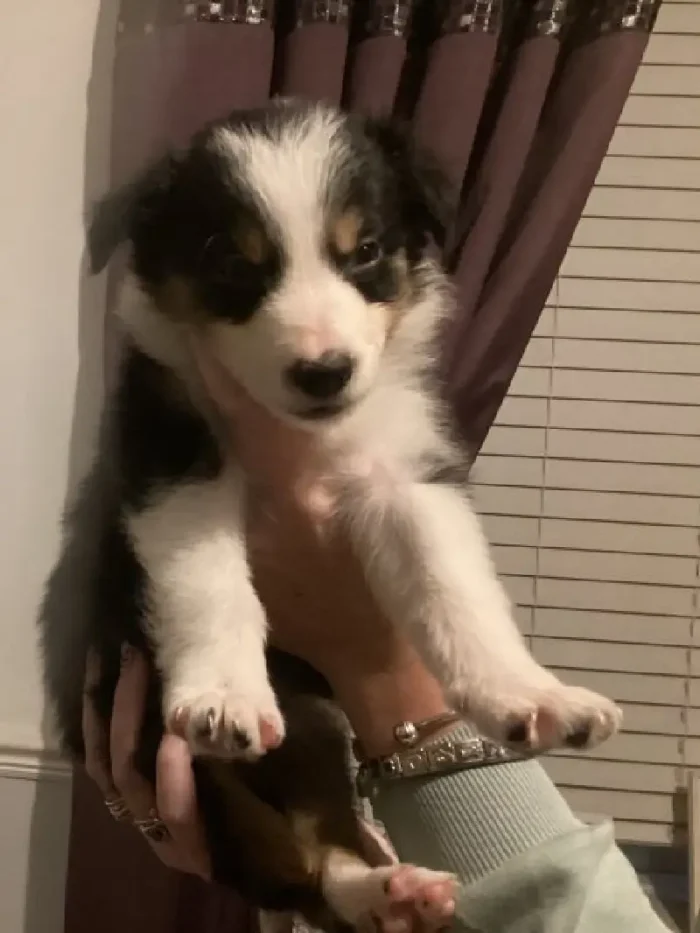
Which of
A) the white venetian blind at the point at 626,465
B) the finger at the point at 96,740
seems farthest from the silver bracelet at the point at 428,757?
the white venetian blind at the point at 626,465

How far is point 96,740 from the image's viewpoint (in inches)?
56.0

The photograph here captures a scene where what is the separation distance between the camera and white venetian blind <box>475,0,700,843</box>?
2381mm

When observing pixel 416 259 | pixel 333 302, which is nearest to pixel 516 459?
pixel 416 259

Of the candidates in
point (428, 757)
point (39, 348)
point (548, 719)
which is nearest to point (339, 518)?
point (428, 757)

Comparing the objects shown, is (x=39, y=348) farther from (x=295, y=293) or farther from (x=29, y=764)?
(x=295, y=293)

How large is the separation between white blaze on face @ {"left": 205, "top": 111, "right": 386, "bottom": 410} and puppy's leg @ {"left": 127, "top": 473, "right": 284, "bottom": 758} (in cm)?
22

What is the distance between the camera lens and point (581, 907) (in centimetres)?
103

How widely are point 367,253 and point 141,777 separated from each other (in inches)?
32.1

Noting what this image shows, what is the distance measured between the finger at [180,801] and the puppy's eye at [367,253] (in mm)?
661

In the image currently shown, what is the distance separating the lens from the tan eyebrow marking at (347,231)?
1198mm

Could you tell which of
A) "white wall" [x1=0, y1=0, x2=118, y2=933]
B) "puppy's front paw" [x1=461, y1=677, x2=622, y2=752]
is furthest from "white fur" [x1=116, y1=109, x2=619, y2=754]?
"white wall" [x1=0, y1=0, x2=118, y2=933]

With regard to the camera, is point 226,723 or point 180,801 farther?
point 180,801

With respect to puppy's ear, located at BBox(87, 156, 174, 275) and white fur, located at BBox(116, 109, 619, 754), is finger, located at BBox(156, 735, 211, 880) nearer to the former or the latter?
white fur, located at BBox(116, 109, 619, 754)

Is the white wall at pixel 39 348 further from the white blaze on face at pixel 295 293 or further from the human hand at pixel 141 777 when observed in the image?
the white blaze on face at pixel 295 293
